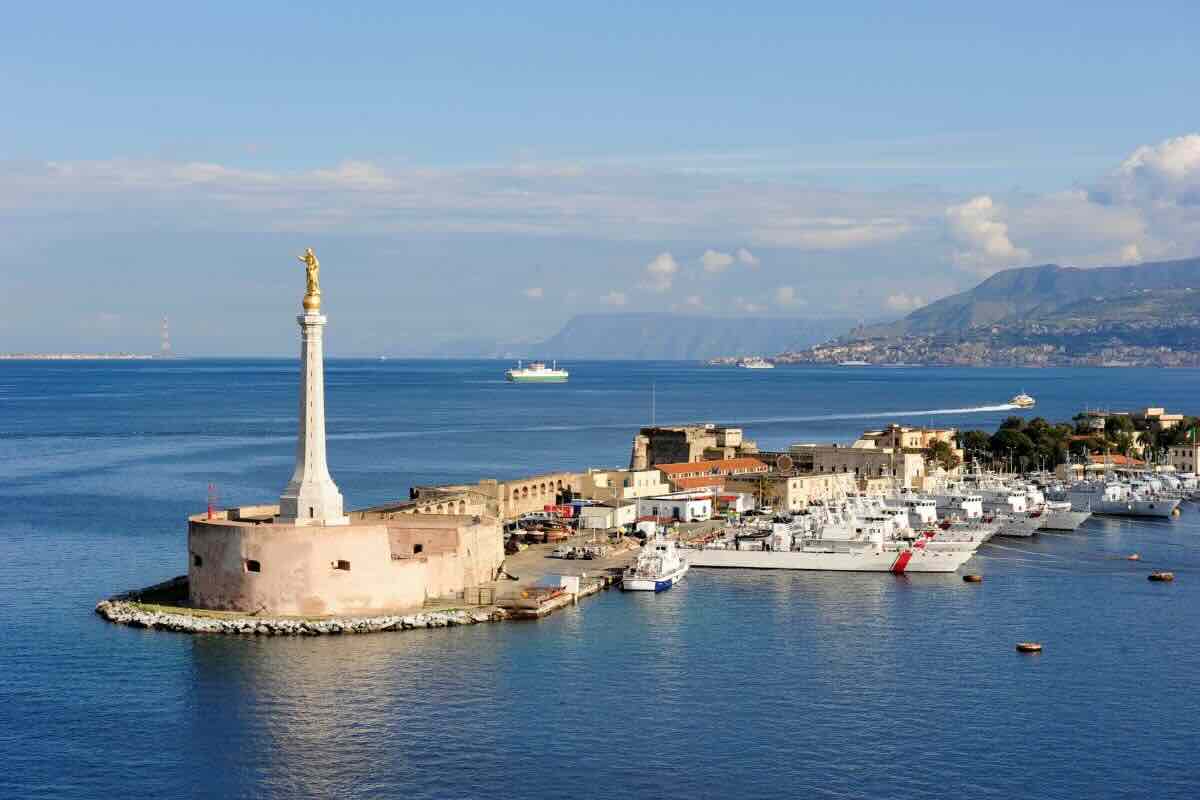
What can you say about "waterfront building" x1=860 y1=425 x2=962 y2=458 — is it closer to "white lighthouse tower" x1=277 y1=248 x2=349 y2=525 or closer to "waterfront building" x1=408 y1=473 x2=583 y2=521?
"waterfront building" x1=408 y1=473 x2=583 y2=521

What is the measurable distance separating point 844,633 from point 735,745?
11535mm

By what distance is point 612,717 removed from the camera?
3209 centimetres

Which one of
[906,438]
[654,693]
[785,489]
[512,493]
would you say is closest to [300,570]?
[654,693]

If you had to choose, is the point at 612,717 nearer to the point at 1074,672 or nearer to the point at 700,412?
the point at 1074,672

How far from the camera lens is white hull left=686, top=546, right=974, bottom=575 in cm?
→ 5322

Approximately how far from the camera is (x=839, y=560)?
53625 millimetres

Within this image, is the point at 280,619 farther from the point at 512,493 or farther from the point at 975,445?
the point at 975,445

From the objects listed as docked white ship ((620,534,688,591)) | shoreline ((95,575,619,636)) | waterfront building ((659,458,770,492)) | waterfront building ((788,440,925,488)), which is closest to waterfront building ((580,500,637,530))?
waterfront building ((659,458,770,492))

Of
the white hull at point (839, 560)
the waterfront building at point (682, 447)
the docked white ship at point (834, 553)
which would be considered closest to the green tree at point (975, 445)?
the waterfront building at point (682, 447)

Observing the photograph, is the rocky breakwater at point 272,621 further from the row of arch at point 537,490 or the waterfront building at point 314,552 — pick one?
the row of arch at point 537,490

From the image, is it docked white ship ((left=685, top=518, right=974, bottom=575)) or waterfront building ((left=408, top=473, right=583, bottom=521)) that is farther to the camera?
waterfront building ((left=408, top=473, right=583, bottom=521))

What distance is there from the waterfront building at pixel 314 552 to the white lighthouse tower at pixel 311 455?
0.09 ft

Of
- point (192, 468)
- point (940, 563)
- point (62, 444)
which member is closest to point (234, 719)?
point (940, 563)

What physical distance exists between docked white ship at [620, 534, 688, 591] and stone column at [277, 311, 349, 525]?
397 inches
